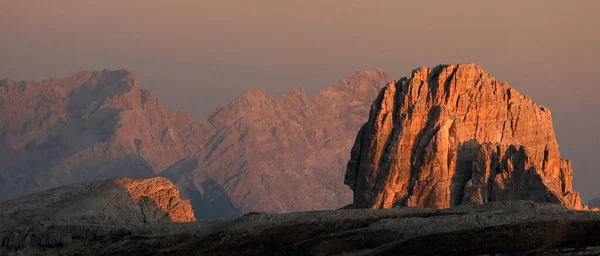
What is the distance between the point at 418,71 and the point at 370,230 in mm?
99363

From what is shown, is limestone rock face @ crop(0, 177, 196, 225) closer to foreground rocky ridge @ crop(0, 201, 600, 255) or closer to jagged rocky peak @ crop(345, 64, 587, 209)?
foreground rocky ridge @ crop(0, 201, 600, 255)

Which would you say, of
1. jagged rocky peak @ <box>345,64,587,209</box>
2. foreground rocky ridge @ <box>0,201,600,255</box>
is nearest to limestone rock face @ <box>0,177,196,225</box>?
foreground rocky ridge @ <box>0,201,600,255</box>

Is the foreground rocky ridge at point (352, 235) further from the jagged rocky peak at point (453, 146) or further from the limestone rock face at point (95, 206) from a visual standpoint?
the jagged rocky peak at point (453, 146)

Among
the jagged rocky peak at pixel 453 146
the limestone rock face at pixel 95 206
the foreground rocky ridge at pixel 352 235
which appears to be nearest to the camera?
the foreground rocky ridge at pixel 352 235

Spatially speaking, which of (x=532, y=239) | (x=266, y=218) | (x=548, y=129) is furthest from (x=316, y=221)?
(x=548, y=129)

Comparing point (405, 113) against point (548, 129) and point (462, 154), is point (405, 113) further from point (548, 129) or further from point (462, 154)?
point (548, 129)

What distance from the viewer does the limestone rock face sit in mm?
142875

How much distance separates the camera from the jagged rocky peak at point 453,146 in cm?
18138

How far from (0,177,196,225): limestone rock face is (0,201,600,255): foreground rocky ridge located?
17091mm

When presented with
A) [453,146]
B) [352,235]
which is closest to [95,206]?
[453,146]

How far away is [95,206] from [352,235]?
59.6 meters

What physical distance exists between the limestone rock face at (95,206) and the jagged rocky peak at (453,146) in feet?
95.5

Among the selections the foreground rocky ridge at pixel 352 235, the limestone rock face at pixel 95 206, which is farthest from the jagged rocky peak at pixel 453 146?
the foreground rocky ridge at pixel 352 235

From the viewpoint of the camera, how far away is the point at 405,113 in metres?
189
